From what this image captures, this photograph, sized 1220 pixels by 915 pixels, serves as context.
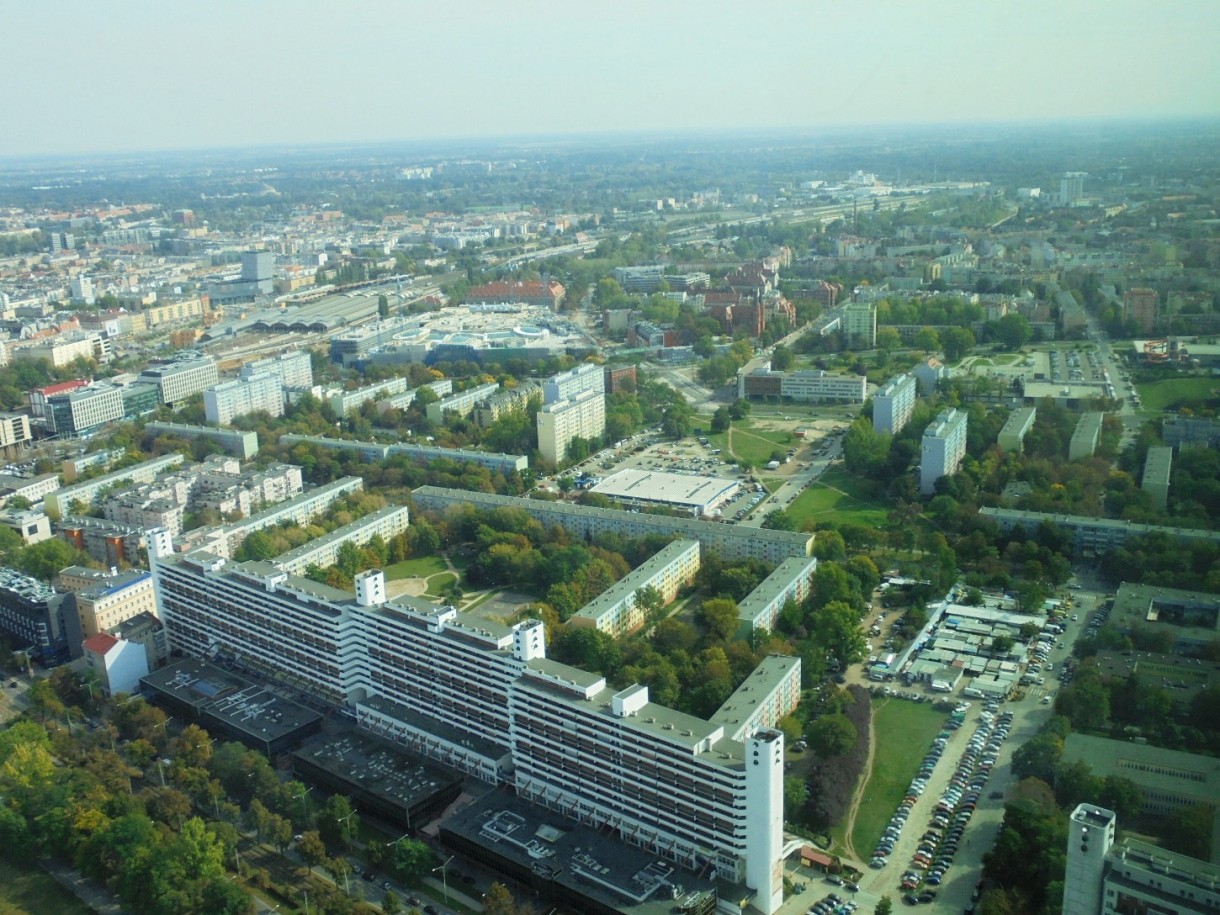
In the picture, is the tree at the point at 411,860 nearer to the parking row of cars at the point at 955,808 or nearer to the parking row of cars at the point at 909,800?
the parking row of cars at the point at 909,800

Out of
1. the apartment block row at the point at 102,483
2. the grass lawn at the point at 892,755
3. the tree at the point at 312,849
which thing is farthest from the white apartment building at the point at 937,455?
the apartment block row at the point at 102,483

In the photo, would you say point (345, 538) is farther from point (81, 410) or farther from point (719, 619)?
point (81, 410)

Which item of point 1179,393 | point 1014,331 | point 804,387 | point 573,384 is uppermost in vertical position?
point 1179,393

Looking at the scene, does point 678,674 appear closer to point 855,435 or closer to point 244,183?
point 855,435

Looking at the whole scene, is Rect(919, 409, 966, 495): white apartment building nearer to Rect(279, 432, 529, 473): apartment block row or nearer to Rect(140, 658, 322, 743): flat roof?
Rect(279, 432, 529, 473): apartment block row

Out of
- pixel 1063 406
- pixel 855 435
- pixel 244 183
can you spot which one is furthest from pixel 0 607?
pixel 244 183

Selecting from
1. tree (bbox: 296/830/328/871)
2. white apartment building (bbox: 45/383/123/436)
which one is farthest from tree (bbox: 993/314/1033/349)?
Result: tree (bbox: 296/830/328/871)

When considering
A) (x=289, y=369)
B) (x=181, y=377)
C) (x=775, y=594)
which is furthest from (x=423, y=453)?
(x=181, y=377)
